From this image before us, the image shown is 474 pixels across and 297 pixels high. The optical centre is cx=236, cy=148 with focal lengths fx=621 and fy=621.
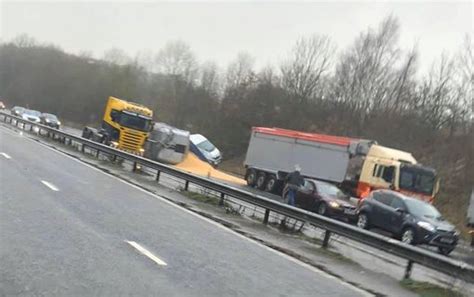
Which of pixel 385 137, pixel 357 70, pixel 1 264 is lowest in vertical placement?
pixel 1 264

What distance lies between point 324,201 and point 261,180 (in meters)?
13.8

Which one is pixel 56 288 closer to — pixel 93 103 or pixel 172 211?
pixel 172 211

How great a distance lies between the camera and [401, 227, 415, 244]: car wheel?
63.6ft

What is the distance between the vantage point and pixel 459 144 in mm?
43688

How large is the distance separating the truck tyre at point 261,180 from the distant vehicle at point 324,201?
11639 mm

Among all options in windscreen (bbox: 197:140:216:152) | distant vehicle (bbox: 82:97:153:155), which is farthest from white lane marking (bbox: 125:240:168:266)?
windscreen (bbox: 197:140:216:152)

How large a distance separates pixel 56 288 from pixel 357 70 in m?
59.2

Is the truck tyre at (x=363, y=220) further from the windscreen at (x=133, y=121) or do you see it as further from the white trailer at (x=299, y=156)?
→ the windscreen at (x=133, y=121)

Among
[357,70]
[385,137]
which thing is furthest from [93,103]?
[385,137]

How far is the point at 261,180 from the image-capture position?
37156mm

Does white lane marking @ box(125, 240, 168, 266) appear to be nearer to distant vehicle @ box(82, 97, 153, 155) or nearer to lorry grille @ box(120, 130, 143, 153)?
distant vehicle @ box(82, 97, 153, 155)

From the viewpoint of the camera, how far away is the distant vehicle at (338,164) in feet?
95.2

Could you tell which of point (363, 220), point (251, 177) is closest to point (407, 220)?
point (363, 220)

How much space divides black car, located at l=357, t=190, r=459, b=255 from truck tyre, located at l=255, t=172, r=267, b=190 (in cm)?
1492
